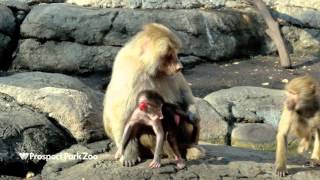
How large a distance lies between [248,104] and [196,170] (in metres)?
3.77

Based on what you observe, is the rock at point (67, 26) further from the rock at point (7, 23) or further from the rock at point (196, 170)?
the rock at point (196, 170)

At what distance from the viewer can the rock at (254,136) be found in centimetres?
905

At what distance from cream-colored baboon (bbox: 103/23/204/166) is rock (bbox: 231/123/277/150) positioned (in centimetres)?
271

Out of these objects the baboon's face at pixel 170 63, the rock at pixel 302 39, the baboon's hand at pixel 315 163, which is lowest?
the rock at pixel 302 39

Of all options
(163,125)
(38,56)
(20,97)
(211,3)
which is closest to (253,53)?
(211,3)

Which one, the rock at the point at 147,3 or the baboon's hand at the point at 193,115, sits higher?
the baboon's hand at the point at 193,115

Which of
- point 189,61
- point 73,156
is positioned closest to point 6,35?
point 189,61

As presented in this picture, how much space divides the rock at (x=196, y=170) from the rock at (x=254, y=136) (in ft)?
7.46

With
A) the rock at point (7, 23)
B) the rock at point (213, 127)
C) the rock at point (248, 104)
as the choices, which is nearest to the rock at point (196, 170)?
the rock at point (213, 127)

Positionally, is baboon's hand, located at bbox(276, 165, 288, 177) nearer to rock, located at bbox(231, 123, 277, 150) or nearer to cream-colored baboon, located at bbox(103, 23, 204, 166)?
cream-colored baboon, located at bbox(103, 23, 204, 166)

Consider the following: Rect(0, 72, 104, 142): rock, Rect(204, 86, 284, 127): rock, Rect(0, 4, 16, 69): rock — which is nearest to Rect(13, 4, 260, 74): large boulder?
Rect(0, 4, 16, 69): rock

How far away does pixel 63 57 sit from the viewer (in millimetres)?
13008

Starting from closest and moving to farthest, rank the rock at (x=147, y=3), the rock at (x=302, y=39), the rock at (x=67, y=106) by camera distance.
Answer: the rock at (x=67, y=106), the rock at (x=147, y=3), the rock at (x=302, y=39)

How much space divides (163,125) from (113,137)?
0.60m
